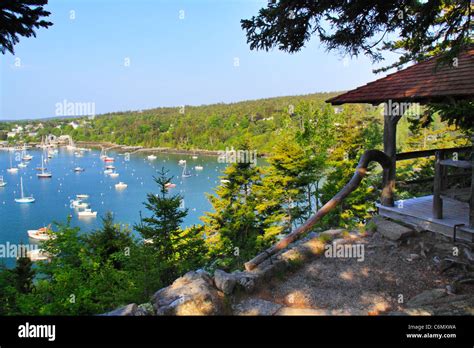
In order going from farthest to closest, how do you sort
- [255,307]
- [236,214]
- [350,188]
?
[236,214] < [350,188] < [255,307]

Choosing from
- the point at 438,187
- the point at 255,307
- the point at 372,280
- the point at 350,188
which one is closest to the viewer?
the point at 255,307

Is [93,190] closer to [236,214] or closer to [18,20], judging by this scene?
[236,214]

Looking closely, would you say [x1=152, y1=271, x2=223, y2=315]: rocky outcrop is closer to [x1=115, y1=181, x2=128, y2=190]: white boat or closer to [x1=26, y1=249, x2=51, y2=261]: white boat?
[x1=26, y1=249, x2=51, y2=261]: white boat

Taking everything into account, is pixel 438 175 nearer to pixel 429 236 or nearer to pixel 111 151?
pixel 429 236

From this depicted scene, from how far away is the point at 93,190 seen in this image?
6272 centimetres

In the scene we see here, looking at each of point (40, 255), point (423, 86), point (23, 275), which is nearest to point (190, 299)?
point (423, 86)

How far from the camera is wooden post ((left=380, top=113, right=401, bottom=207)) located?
21.6 ft

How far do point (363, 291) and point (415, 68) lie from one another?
4.36 metres

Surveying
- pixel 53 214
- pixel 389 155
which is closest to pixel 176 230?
pixel 389 155

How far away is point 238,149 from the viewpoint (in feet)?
81.1

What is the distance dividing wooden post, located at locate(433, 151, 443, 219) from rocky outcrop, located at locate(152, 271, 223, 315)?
12.1 feet

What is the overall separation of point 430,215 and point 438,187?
2.11 feet

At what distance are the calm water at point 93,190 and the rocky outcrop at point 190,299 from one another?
25893 millimetres

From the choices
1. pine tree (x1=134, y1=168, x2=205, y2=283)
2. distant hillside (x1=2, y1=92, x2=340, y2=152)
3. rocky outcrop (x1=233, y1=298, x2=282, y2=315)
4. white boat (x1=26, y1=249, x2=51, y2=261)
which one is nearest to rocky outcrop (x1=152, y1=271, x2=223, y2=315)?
rocky outcrop (x1=233, y1=298, x2=282, y2=315)
